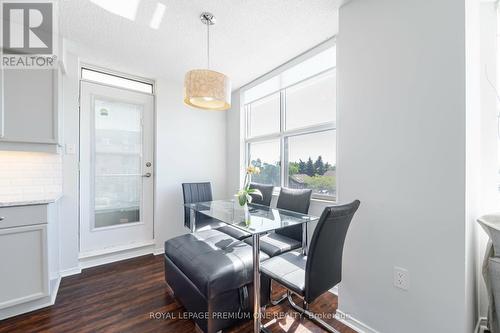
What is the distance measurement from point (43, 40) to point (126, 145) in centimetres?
132

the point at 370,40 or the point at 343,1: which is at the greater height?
the point at 343,1

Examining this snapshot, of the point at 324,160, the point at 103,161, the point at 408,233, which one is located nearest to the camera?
the point at 408,233

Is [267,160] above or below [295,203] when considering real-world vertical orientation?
above

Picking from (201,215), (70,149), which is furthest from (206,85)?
(70,149)

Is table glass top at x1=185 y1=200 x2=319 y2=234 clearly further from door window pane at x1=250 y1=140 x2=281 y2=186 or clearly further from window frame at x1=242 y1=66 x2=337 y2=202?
door window pane at x1=250 y1=140 x2=281 y2=186

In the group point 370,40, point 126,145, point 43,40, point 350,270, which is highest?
point 43,40

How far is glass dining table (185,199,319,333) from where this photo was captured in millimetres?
1476

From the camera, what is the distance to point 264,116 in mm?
3346

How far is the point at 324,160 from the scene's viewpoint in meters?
2.43

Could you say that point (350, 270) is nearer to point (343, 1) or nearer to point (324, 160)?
point (324, 160)

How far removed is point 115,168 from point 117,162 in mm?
85

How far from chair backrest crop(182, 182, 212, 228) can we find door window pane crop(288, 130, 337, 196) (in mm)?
1276

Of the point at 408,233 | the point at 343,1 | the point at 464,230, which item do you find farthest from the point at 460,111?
the point at 343,1

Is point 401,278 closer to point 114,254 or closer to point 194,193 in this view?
point 194,193
